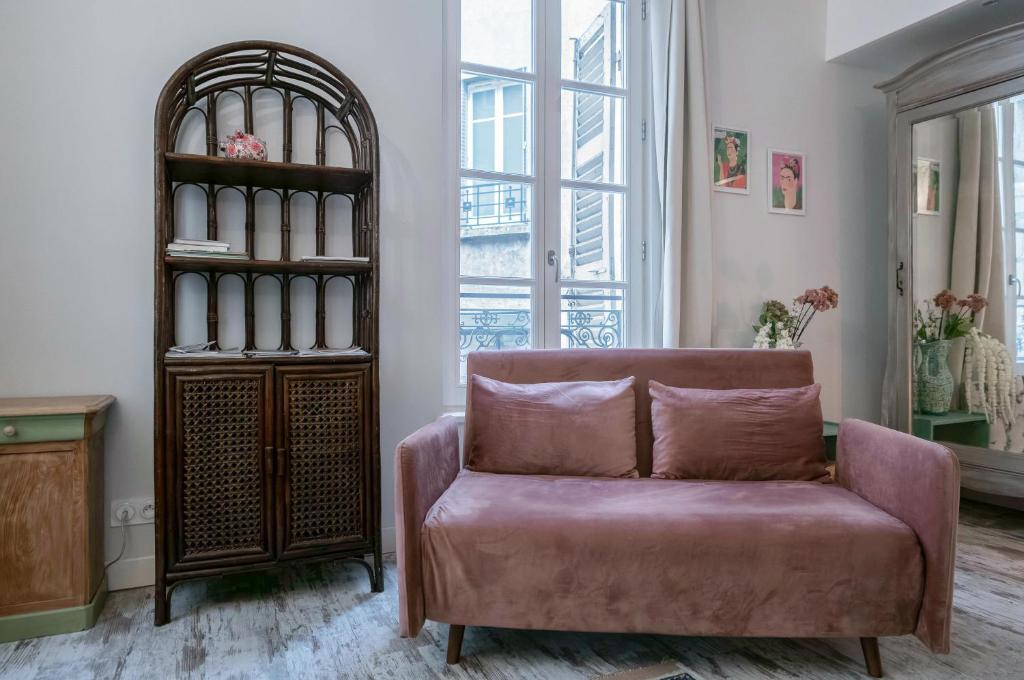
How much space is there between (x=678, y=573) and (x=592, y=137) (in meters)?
2.15

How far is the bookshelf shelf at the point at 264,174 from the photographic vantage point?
81.5 inches

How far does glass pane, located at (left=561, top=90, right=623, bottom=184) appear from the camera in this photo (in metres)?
3.01

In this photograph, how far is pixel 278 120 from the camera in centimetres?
245

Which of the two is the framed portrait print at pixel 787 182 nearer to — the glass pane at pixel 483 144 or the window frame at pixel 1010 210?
the window frame at pixel 1010 210

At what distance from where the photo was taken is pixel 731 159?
3279mm

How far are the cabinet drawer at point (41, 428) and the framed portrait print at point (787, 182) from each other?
3217mm

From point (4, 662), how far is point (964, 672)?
103 inches

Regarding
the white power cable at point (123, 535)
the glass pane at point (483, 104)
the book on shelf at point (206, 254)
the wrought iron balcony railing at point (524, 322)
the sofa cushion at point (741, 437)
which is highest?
the glass pane at point (483, 104)

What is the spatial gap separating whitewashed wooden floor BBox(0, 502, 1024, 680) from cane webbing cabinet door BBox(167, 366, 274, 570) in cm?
22

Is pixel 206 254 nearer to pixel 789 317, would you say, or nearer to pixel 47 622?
pixel 47 622

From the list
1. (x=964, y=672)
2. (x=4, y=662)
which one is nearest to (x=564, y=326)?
(x=964, y=672)

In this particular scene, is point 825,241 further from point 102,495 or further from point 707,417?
point 102,495

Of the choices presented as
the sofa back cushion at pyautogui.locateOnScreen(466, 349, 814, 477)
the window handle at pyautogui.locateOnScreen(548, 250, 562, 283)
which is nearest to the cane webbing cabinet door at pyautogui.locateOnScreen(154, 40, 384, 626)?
the sofa back cushion at pyautogui.locateOnScreen(466, 349, 814, 477)

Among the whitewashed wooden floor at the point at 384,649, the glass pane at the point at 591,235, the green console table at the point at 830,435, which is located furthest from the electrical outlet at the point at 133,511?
the green console table at the point at 830,435
